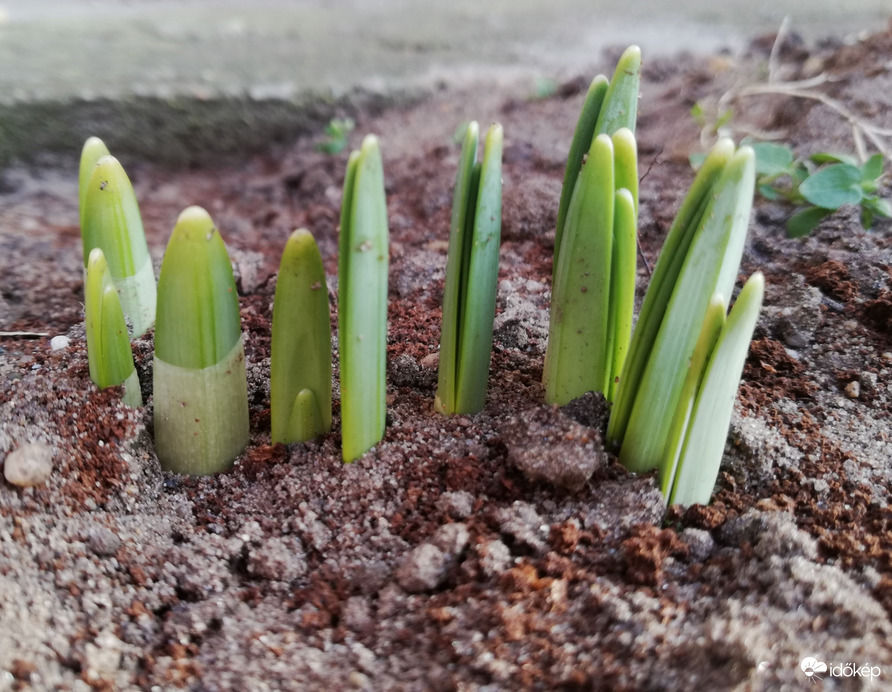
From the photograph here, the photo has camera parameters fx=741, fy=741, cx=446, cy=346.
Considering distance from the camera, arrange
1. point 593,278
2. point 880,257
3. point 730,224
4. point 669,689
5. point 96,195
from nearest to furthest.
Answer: point 669,689, point 730,224, point 593,278, point 96,195, point 880,257

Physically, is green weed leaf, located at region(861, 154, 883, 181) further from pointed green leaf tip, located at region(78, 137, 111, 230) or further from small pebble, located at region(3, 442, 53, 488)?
small pebble, located at region(3, 442, 53, 488)

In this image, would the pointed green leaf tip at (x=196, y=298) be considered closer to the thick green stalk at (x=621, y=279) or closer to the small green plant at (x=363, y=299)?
the small green plant at (x=363, y=299)

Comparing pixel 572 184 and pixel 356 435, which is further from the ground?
pixel 572 184

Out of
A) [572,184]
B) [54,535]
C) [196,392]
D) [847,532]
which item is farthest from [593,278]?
[54,535]

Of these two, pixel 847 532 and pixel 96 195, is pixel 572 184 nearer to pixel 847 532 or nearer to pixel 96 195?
pixel 847 532

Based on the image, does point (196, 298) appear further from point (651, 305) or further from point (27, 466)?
point (651, 305)

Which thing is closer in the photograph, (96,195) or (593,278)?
(593,278)

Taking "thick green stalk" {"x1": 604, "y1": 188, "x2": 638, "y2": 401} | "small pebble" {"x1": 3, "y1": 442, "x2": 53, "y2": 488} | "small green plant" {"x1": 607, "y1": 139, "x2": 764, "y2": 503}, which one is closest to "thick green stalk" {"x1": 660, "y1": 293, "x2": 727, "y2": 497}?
"small green plant" {"x1": 607, "y1": 139, "x2": 764, "y2": 503}
